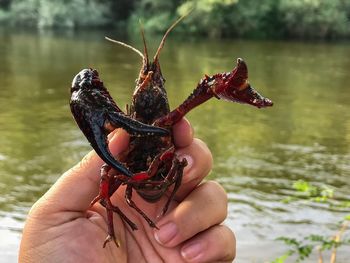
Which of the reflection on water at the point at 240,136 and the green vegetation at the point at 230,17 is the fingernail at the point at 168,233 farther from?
the green vegetation at the point at 230,17

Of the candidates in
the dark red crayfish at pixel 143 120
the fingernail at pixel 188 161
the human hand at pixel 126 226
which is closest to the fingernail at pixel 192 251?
the human hand at pixel 126 226

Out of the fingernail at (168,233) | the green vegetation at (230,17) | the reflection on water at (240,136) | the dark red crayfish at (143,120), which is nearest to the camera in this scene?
the dark red crayfish at (143,120)

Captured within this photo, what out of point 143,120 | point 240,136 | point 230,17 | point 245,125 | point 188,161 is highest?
point 143,120

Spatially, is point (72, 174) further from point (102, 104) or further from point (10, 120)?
point (10, 120)

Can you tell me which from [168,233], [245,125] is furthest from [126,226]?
[245,125]

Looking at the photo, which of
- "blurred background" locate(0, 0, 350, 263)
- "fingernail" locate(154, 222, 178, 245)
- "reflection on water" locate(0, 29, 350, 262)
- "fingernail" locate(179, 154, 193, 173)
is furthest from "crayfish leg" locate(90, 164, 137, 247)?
"reflection on water" locate(0, 29, 350, 262)

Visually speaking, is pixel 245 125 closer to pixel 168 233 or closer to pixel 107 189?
pixel 168 233
